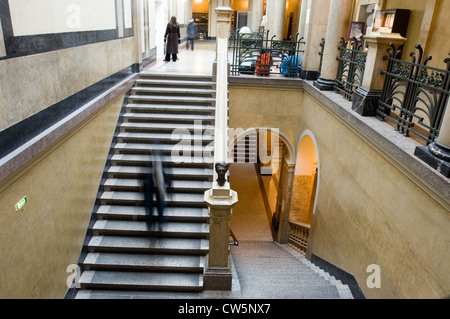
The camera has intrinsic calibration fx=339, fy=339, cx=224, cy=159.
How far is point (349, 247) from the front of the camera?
232 inches

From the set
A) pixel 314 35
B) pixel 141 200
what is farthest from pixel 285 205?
pixel 141 200

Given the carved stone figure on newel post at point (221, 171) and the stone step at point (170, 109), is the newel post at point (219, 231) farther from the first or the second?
the stone step at point (170, 109)

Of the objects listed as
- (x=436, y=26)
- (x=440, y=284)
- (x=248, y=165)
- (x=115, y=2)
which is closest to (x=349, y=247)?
(x=440, y=284)

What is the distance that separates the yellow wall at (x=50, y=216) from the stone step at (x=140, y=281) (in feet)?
1.31

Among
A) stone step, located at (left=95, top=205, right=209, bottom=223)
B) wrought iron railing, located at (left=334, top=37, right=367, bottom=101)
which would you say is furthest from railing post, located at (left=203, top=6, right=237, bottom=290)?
wrought iron railing, located at (left=334, top=37, right=367, bottom=101)

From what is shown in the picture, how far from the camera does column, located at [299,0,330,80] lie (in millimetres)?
8977

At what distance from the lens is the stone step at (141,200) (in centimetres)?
640

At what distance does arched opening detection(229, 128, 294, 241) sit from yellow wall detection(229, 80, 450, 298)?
10.1 ft

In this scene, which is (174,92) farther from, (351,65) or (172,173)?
(351,65)

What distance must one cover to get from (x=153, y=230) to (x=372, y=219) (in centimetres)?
361

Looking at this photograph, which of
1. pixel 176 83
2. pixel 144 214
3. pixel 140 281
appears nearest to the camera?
pixel 140 281

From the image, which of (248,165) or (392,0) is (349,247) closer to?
(392,0)

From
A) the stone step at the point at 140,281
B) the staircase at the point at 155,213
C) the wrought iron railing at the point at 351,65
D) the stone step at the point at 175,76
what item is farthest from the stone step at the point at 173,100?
the stone step at the point at 140,281

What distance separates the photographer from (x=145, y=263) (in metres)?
5.58
